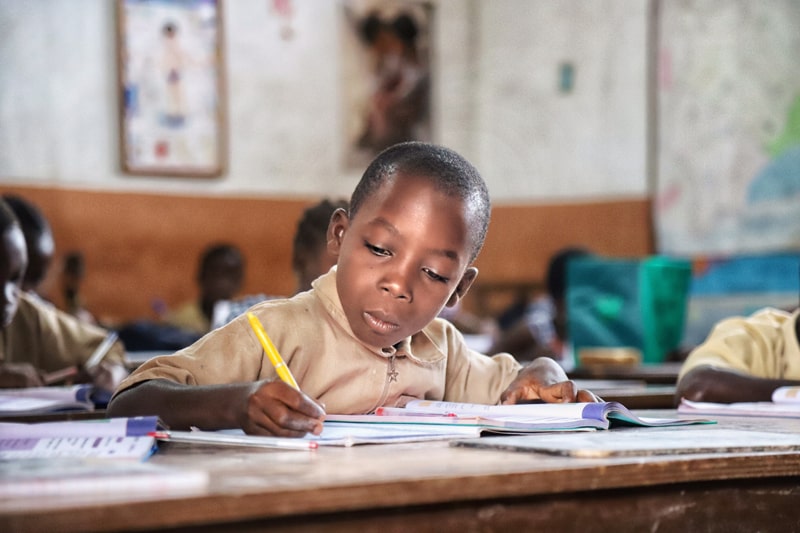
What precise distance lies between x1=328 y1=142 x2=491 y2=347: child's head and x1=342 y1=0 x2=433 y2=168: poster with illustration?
5408 mm

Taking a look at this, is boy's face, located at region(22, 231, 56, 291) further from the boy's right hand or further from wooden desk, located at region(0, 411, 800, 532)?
wooden desk, located at region(0, 411, 800, 532)

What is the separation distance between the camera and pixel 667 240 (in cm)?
603

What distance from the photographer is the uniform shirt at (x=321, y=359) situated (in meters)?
1.25

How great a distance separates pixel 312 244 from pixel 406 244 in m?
1.29

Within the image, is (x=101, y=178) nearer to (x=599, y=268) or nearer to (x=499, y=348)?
(x=499, y=348)

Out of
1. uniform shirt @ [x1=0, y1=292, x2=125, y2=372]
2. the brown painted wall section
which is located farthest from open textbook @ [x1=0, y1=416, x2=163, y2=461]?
the brown painted wall section

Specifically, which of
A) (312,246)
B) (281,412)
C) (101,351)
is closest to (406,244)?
(281,412)

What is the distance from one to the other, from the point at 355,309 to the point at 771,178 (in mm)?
4675

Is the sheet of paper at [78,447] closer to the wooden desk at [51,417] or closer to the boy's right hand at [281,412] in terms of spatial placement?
the boy's right hand at [281,412]

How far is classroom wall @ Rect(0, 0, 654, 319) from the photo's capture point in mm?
5812

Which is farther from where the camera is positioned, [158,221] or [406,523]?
[158,221]

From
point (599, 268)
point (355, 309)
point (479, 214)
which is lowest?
point (599, 268)

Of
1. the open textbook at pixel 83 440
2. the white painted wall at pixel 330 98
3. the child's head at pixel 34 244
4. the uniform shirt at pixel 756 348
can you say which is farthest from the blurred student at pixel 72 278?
the open textbook at pixel 83 440

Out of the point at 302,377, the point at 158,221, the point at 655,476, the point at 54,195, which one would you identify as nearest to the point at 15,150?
the point at 54,195
